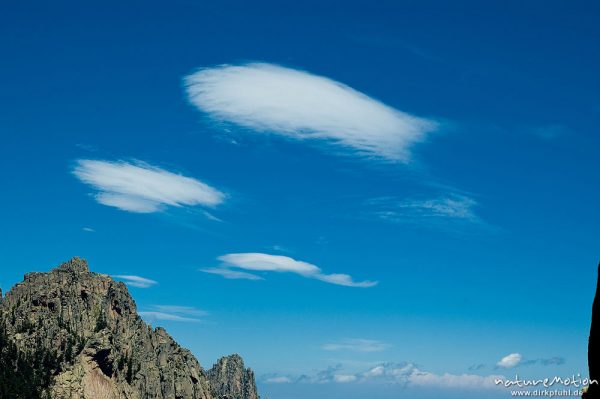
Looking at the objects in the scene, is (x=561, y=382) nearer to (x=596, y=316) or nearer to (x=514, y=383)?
(x=514, y=383)

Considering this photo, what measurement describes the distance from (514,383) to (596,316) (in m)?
27.5

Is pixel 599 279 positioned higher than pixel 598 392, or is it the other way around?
→ pixel 599 279

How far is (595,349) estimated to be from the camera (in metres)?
59.8

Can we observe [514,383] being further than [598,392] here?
Yes

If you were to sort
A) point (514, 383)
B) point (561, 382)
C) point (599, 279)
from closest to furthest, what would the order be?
point (599, 279) → point (561, 382) → point (514, 383)

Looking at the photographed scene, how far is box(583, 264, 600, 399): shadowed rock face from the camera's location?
58.7m

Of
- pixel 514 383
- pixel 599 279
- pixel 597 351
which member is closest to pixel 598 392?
pixel 597 351

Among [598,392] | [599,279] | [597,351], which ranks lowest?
[598,392]

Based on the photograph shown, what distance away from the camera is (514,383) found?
271ft

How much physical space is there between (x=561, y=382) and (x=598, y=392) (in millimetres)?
16126

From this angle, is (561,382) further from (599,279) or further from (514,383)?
(599,279)

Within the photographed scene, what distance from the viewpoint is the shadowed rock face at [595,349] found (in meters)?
58.7

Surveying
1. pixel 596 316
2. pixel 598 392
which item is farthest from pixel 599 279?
pixel 598 392

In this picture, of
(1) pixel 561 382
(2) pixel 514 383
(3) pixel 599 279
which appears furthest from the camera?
(2) pixel 514 383
